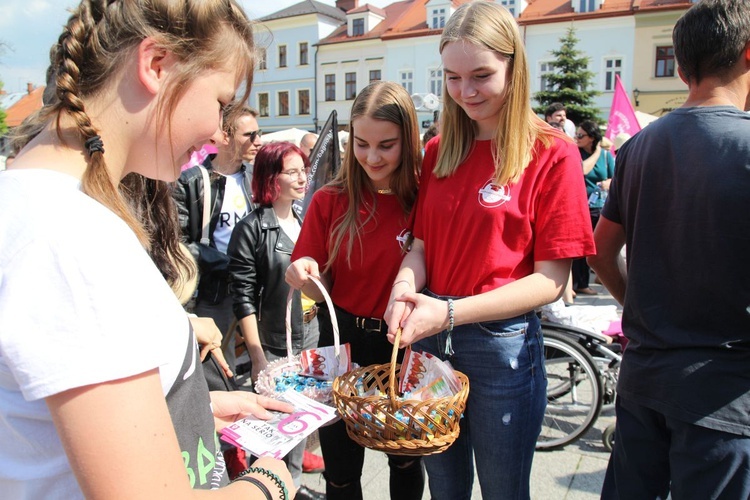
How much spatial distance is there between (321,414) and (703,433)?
106 centimetres

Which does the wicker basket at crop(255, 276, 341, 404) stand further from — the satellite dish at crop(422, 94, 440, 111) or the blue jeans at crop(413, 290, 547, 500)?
the satellite dish at crop(422, 94, 440, 111)

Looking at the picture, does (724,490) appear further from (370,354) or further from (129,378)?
(129,378)

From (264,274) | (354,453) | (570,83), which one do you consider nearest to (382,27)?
(570,83)

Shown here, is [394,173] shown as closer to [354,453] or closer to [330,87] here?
[354,453]

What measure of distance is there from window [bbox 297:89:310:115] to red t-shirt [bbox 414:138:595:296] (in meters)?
38.1

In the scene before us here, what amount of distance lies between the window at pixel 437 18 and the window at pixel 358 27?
514 centimetres

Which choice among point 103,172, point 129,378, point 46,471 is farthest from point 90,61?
point 46,471

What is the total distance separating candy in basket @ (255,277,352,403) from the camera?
1.84m

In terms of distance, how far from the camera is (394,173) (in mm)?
2256

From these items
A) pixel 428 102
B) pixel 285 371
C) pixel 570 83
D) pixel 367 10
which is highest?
pixel 367 10

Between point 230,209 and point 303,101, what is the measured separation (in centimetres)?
3677

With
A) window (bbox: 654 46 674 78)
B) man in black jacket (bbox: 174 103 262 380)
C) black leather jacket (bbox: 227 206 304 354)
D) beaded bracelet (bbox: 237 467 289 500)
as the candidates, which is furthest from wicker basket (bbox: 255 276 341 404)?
window (bbox: 654 46 674 78)

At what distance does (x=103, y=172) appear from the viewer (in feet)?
Answer: 2.85

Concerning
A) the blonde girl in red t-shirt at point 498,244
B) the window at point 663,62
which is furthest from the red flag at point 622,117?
the window at point 663,62
